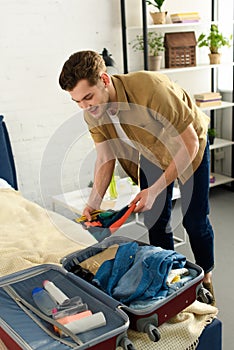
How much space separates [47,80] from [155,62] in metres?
0.78

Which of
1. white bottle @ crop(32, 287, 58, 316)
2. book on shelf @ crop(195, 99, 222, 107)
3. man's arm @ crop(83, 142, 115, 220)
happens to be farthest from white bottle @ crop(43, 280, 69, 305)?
book on shelf @ crop(195, 99, 222, 107)

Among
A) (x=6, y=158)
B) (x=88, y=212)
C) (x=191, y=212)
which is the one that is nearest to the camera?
(x=88, y=212)

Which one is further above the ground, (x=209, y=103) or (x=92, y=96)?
(x=92, y=96)

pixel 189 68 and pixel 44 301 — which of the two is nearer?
pixel 44 301

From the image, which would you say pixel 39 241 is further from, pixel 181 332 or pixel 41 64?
pixel 41 64

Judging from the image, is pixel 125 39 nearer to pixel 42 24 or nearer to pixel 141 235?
pixel 42 24

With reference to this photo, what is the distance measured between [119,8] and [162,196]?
1.76 m

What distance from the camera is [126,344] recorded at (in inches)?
49.6

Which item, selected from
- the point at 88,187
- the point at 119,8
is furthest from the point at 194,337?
the point at 119,8

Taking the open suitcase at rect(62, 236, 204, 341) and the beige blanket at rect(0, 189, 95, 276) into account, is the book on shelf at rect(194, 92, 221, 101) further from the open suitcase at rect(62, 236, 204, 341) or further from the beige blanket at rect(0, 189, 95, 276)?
the open suitcase at rect(62, 236, 204, 341)

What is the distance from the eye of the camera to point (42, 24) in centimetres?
310

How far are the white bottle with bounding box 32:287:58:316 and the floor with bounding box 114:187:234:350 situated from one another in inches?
35.6

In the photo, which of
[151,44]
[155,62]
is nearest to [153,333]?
[155,62]

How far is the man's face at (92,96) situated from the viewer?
1636 mm
